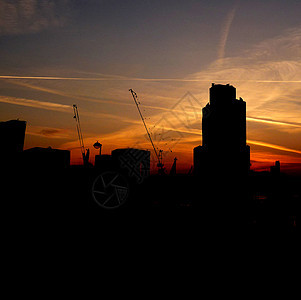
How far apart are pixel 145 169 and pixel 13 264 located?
18493mm

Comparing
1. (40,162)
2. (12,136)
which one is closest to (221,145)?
(40,162)

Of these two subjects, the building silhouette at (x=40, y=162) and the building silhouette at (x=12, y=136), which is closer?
the building silhouette at (x=40, y=162)

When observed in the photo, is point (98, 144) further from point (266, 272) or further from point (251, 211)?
point (266, 272)

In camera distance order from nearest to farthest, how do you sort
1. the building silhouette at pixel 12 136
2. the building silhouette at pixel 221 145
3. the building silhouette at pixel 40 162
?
the building silhouette at pixel 40 162 < the building silhouette at pixel 221 145 < the building silhouette at pixel 12 136

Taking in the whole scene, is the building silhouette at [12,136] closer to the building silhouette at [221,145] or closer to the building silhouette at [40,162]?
the building silhouette at [40,162]

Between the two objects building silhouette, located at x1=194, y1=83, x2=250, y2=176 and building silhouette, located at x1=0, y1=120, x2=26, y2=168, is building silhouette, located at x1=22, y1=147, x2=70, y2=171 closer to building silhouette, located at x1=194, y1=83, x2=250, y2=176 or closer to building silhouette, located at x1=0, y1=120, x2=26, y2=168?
building silhouette, located at x1=0, y1=120, x2=26, y2=168

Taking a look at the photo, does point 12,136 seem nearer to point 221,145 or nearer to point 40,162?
point 40,162

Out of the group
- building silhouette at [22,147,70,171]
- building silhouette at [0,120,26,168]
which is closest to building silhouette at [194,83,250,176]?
building silhouette at [22,147,70,171]

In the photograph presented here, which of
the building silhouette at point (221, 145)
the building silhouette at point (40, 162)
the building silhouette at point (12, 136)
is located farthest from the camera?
the building silhouette at point (12, 136)

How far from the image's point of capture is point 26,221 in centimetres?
1755

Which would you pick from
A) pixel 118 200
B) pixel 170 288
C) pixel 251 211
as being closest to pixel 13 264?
pixel 170 288

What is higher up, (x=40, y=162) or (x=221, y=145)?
(x=221, y=145)

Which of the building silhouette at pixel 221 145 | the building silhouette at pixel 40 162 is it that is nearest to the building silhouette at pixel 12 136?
the building silhouette at pixel 40 162

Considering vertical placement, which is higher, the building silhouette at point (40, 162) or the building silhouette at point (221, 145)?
the building silhouette at point (221, 145)
